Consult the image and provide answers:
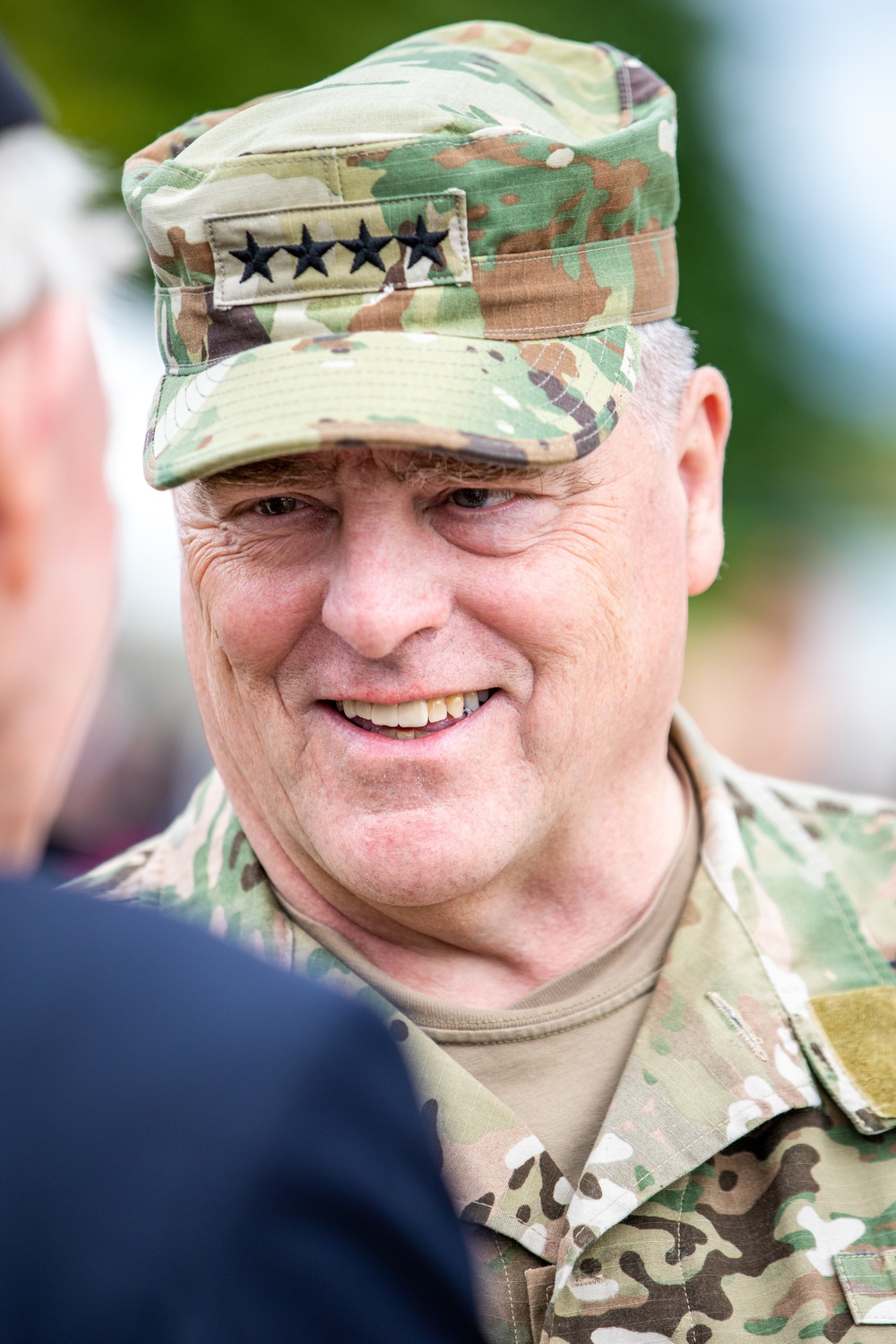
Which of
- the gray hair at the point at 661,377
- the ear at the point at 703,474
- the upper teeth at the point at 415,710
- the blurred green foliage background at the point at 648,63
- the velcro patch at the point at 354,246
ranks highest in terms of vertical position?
the velcro patch at the point at 354,246

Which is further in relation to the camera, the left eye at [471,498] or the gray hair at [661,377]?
the gray hair at [661,377]

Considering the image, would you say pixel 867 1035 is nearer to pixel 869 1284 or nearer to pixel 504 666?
pixel 869 1284

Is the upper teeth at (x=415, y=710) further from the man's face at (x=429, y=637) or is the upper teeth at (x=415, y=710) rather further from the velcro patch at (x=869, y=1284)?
the velcro patch at (x=869, y=1284)

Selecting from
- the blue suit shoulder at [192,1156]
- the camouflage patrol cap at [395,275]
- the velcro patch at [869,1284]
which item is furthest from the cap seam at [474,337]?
A: the velcro patch at [869,1284]

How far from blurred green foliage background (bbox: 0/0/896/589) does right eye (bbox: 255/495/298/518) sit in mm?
4352

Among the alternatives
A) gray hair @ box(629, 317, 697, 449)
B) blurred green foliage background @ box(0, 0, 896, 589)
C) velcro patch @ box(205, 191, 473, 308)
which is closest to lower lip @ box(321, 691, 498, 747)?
gray hair @ box(629, 317, 697, 449)

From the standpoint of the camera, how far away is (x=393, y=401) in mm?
1834

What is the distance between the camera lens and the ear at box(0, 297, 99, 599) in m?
1.80

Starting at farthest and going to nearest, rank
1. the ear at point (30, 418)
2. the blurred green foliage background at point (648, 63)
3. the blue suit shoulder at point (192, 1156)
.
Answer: the blurred green foliage background at point (648, 63), the ear at point (30, 418), the blue suit shoulder at point (192, 1156)

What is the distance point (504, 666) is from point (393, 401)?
1.47 ft

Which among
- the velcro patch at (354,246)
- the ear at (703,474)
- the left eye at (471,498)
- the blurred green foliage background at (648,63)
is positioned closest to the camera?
the velcro patch at (354,246)

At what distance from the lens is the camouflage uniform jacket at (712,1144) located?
1.98m

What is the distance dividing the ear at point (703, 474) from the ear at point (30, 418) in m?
1.01

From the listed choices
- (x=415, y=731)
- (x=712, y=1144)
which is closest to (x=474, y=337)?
(x=415, y=731)
